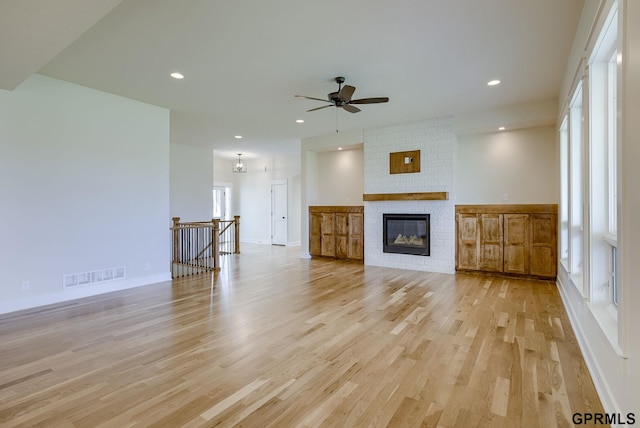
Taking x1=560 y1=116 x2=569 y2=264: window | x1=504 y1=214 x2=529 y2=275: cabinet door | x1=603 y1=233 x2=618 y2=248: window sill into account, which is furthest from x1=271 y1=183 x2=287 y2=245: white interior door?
x1=603 y1=233 x2=618 y2=248: window sill

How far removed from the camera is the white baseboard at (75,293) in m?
3.86

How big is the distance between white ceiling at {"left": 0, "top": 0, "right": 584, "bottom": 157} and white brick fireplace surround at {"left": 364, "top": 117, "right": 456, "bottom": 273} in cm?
83

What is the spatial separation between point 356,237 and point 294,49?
15.1 ft

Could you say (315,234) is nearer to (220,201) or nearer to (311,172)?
(311,172)

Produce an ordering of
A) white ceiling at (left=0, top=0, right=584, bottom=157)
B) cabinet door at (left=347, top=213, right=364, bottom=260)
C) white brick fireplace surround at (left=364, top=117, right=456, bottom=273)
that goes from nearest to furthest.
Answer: white ceiling at (left=0, top=0, right=584, bottom=157) < white brick fireplace surround at (left=364, top=117, right=456, bottom=273) < cabinet door at (left=347, top=213, right=364, bottom=260)

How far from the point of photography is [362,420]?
1810mm

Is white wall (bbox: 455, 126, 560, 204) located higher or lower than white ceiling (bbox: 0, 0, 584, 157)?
lower

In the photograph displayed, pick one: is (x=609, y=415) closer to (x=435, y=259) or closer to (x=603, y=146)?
(x=603, y=146)

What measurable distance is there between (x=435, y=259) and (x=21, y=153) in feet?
21.4

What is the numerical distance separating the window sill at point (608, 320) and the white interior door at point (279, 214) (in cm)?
890

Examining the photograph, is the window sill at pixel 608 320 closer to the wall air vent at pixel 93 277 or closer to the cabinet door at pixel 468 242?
the cabinet door at pixel 468 242

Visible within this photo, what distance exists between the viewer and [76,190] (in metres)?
4.38

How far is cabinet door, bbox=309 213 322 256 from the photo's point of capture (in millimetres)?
7867

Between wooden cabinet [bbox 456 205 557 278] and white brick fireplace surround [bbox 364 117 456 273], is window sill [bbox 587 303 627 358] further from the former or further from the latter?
white brick fireplace surround [bbox 364 117 456 273]
